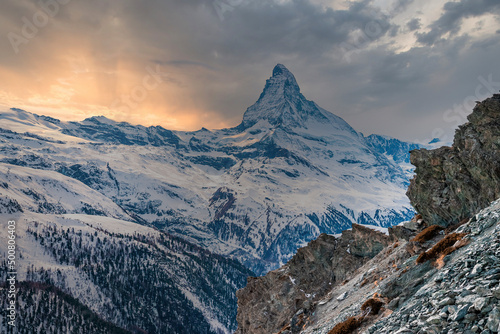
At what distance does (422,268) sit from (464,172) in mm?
23147

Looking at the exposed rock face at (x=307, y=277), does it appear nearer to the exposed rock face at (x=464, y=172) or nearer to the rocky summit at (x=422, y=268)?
the rocky summit at (x=422, y=268)

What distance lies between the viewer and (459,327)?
594 inches

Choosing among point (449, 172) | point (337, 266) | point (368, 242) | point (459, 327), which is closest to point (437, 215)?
point (449, 172)

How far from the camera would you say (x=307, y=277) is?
2842 inches

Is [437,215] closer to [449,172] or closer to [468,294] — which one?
[449,172]

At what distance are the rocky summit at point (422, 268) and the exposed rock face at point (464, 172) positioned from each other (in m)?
0.12

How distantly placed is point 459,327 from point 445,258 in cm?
932

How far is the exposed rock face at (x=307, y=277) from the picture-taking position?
6512cm

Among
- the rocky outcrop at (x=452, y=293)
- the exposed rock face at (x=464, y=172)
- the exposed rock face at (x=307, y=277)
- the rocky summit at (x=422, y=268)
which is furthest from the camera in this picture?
the exposed rock face at (x=307, y=277)

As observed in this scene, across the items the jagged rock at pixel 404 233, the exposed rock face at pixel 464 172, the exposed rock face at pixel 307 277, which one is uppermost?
the exposed rock face at pixel 464 172

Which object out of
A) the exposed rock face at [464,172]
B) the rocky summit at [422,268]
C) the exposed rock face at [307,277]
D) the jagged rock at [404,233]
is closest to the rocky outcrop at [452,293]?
the rocky summit at [422,268]

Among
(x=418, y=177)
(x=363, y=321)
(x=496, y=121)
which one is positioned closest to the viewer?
(x=363, y=321)

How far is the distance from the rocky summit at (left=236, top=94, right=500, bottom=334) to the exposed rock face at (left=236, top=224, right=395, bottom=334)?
22 cm

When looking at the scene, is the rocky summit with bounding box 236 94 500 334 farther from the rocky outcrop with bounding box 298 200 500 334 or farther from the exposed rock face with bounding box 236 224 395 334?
the exposed rock face with bounding box 236 224 395 334
